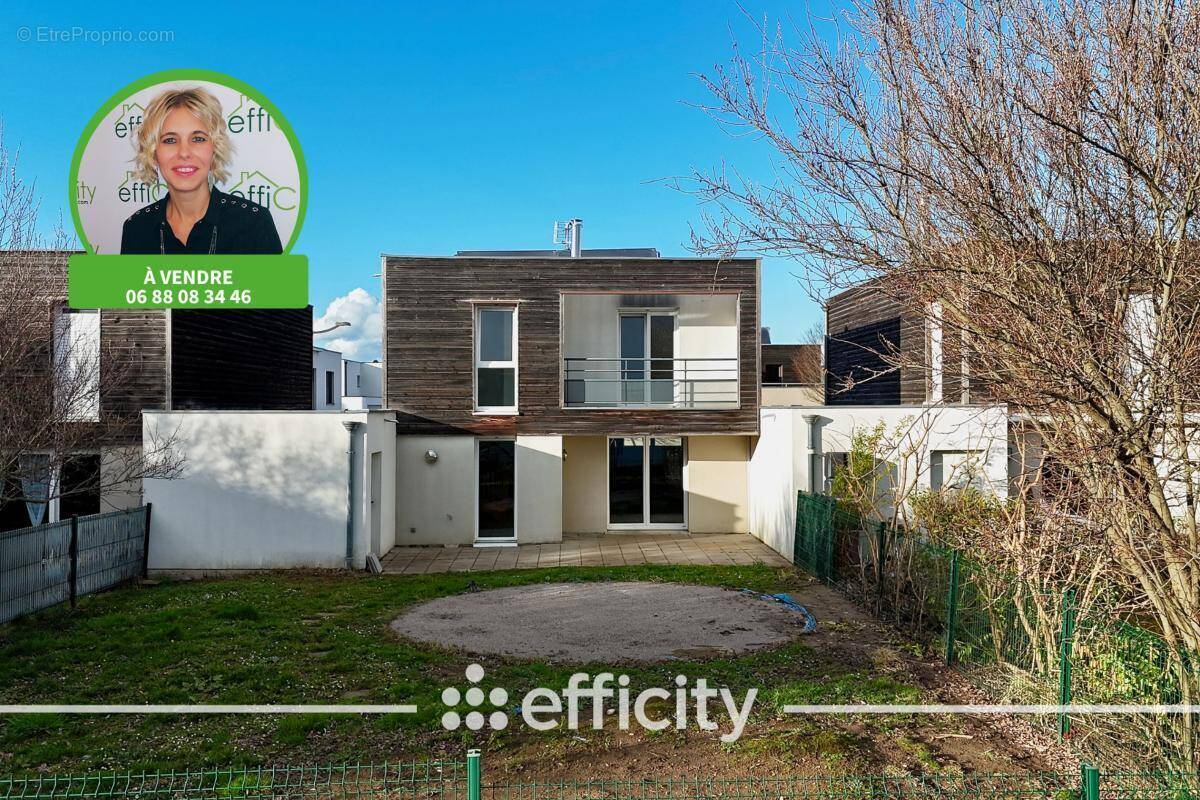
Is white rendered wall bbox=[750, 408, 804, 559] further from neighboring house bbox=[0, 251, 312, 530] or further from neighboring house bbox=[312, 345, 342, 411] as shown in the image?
neighboring house bbox=[312, 345, 342, 411]

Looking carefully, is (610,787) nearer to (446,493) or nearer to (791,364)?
(446,493)

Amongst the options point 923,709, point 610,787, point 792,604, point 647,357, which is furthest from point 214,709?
point 647,357

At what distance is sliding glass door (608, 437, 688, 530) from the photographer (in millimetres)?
16812

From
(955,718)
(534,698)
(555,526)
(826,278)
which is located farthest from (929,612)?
(555,526)

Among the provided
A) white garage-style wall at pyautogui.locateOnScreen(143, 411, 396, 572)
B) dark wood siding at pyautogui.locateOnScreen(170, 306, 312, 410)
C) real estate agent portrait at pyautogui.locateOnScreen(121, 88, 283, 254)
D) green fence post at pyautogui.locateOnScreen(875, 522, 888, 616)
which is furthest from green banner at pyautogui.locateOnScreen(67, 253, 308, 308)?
green fence post at pyautogui.locateOnScreen(875, 522, 888, 616)

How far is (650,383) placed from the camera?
16406 mm

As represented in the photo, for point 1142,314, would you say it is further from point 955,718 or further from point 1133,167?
point 955,718

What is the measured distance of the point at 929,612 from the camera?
8453 mm

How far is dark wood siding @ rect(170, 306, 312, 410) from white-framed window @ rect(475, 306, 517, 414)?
15.1 ft

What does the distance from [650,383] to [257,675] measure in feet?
33.6

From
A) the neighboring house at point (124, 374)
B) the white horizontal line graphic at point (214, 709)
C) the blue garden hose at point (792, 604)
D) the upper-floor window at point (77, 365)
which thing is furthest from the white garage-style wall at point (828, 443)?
the upper-floor window at point (77, 365)

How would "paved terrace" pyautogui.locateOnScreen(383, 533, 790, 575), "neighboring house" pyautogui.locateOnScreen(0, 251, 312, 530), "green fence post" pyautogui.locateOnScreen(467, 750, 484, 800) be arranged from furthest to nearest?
"paved terrace" pyautogui.locateOnScreen(383, 533, 790, 575) < "neighboring house" pyautogui.locateOnScreen(0, 251, 312, 530) < "green fence post" pyautogui.locateOnScreen(467, 750, 484, 800)

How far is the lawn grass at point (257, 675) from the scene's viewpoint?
18.9ft

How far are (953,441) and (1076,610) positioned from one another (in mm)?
8959
